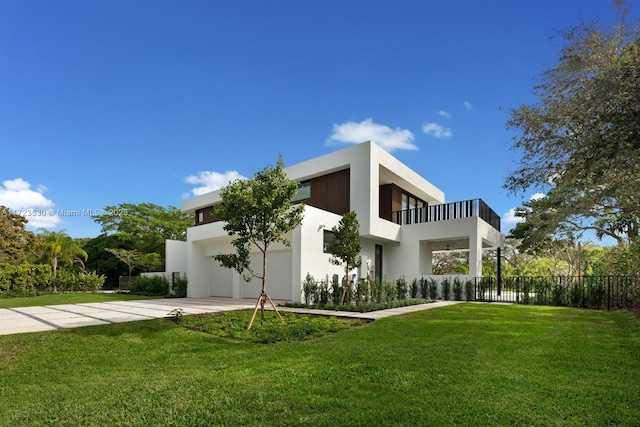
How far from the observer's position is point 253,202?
8.63 meters

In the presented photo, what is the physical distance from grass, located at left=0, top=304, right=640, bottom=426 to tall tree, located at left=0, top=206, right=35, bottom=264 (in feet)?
93.6

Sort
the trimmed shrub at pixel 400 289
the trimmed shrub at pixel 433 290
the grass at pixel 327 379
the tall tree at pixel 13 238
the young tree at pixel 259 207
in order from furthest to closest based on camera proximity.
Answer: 1. the tall tree at pixel 13 238
2. the trimmed shrub at pixel 433 290
3. the trimmed shrub at pixel 400 289
4. the young tree at pixel 259 207
5. the grass at pixel 327 379

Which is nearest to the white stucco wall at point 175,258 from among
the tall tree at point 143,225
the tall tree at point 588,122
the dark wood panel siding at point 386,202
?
the tall tree at point 143,225

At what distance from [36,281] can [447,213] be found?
2478cm

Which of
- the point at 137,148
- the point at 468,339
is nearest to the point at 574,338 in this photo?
the point at 468,339

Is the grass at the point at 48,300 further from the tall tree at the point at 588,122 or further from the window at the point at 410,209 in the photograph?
the tall tree at the point at 588,122

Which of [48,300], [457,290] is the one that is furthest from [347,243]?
[48,300]

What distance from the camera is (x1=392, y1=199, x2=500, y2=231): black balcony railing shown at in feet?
61.4

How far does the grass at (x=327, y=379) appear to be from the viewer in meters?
3.56

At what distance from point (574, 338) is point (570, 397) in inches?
161

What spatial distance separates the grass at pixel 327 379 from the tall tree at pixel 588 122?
12.0 ft

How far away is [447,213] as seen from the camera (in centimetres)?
1930

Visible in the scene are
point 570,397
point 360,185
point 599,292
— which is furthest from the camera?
point 360,185

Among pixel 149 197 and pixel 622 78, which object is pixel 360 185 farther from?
pixel 149 197
